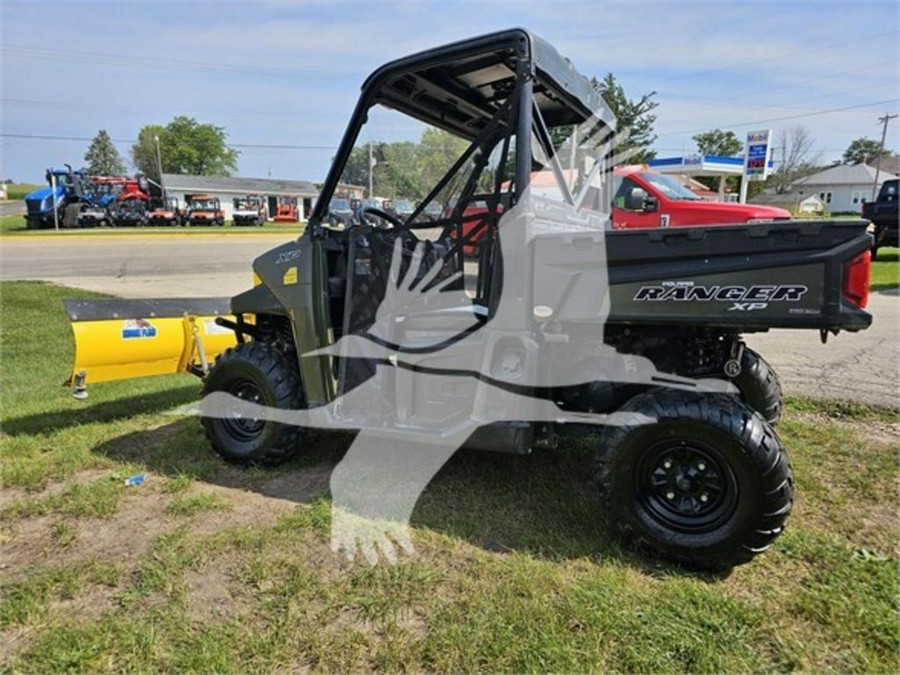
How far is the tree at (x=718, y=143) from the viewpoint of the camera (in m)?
61.6

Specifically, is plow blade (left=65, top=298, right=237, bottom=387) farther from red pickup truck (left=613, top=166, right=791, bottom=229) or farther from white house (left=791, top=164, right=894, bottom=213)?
white house (left=791, top=164, right=894, bottom=213)

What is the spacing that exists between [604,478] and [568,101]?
2.29 meters

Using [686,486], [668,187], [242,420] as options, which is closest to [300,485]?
[242,420]

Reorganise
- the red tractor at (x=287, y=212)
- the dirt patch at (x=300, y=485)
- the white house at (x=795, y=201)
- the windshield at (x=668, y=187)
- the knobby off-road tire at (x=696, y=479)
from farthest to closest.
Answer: the white house at (x=795, y=201)
the red tractor at (x=287, y=212)
the windshield at (x=668, y=187)
the dirt patch at (x=300, y=485)
the knobby off-road tire at (x=696, y=479)

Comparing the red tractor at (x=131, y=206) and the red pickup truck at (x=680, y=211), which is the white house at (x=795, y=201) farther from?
the red pickup truck at (x=680, y=211)

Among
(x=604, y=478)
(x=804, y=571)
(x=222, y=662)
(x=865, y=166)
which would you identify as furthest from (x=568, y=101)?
(x=865, y=166)

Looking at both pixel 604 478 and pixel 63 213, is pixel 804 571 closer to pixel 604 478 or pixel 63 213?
pixel 604 478

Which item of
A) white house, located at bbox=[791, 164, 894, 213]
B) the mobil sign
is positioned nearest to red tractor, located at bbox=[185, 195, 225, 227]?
the mobil sign

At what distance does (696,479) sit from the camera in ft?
8.74

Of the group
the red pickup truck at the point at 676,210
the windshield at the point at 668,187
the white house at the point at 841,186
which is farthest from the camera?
the white house at the point at 841,186

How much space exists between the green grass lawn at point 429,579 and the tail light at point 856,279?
1184 mm

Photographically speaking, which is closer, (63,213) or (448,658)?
(448,658)

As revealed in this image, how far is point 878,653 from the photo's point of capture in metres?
2.09

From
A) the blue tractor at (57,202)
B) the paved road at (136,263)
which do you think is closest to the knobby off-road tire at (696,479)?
the paved road at (136,263)
